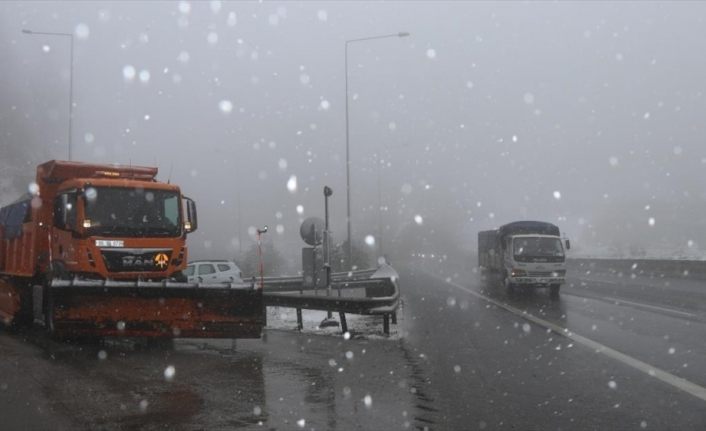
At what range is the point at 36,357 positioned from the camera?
10930 mm

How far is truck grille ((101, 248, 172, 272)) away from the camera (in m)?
11.9

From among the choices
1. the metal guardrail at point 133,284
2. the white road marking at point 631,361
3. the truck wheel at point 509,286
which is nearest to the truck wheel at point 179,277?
the metal guardrail at point 133,284

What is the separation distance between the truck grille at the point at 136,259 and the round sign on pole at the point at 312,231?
500 cm

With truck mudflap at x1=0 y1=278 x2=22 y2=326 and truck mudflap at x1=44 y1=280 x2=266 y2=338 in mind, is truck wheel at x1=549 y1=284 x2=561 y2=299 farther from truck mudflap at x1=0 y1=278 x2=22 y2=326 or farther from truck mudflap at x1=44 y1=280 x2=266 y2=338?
truck mudflap at x1=0 y1=278 x2=22 y2=326

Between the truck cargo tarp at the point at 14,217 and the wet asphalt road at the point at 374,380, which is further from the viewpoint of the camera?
the truck cargo tarp at the point at 14,217

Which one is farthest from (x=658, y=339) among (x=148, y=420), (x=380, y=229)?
(x=380, y=229)

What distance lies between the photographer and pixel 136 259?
12.1 meters

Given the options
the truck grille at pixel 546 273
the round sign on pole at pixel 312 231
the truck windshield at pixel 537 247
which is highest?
the round sign on pole at pixel 312 231

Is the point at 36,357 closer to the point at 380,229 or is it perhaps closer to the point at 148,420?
the point at 148,420

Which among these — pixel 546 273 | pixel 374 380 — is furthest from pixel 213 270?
pixel 374 380

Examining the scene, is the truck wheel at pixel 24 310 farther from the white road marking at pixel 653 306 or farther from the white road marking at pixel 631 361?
the white road marking at pixel 653 306

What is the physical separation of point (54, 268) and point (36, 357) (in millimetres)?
2047

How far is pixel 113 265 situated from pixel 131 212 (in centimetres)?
102

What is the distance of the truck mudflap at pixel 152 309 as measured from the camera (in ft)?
36.1
